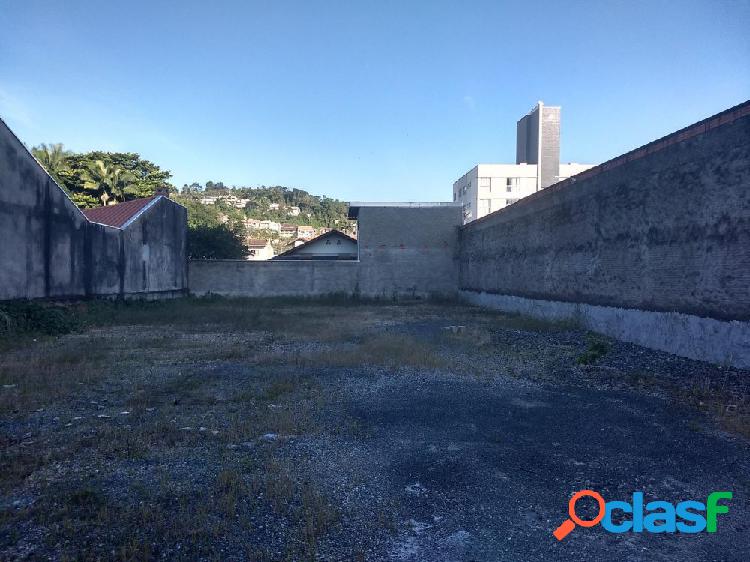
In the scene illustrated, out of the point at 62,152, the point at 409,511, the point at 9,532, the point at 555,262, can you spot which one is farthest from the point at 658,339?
the point at 62,152

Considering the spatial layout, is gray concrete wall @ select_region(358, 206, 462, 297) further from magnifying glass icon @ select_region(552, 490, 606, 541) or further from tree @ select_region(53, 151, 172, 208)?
magnifying glass icon @ select_region(552, 490, 606, 541)

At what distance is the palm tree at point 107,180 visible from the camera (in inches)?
1214

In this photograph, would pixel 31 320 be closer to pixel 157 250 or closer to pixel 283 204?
pixel 157 250

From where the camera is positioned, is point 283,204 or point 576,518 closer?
point 576,518

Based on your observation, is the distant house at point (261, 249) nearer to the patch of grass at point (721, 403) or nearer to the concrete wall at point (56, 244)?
the concrete wall at point (56, 244)

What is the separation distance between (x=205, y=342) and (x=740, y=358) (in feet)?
33.1

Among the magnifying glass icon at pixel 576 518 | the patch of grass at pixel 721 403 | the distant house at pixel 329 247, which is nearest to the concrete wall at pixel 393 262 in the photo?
the distant house at pixel 329 247

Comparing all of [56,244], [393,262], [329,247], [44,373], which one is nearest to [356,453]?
[44,373]

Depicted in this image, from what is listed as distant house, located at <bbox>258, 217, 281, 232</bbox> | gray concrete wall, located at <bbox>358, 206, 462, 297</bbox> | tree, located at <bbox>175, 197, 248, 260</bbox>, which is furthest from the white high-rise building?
distant house, located at <bbox>258, 217, 281, 232</bbox>

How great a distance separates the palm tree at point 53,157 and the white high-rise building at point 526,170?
31.8m

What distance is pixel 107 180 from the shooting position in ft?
102

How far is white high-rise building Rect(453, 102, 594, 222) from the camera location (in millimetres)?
45844

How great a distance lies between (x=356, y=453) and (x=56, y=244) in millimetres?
14721

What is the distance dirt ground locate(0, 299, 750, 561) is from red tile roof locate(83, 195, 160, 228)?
43.0 ft
